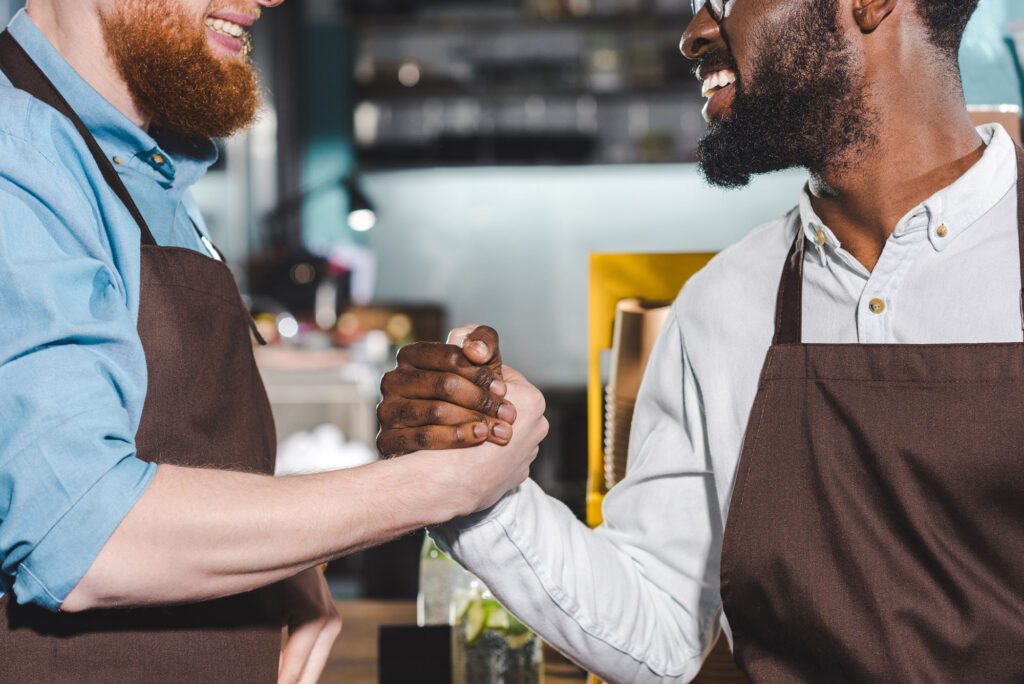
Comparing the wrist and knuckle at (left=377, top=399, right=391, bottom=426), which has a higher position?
knuckle at (left=377, top=399, right=391, bottom=426)

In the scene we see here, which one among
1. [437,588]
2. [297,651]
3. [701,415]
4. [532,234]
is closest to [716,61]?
[701,415]

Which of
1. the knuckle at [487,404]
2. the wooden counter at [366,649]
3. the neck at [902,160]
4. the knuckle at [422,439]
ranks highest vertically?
the neck at [902,160]

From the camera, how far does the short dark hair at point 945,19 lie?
1204mm

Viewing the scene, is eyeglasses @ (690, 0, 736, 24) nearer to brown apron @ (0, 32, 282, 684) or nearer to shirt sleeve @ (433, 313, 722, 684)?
shirt sleeve @ (433, 313, 722, 684)

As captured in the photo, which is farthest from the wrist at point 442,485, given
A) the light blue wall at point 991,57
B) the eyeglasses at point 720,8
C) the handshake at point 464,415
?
the light blue wall at point 991,57

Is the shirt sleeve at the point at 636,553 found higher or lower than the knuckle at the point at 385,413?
lower

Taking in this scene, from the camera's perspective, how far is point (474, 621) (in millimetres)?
1242

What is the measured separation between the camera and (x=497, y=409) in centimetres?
110

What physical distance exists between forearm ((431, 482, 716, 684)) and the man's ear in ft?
2.14

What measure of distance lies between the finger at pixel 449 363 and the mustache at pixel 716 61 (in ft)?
1.64

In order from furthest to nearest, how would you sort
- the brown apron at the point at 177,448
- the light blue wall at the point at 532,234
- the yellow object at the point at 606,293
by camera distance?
1. the light blue wall at the point at 532,234
2. the yellow object at the point at 606,293
3. the brown apron at the point at 177,448

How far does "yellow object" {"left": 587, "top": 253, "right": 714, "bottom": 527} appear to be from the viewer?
1407 millimetres

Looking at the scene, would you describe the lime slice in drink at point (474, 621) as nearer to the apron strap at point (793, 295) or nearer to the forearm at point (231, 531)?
the forearm at point (231, 531)

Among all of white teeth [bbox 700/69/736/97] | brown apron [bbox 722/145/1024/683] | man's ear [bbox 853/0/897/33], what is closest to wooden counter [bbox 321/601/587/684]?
brown apron [bbox 722/145/1024/683]
